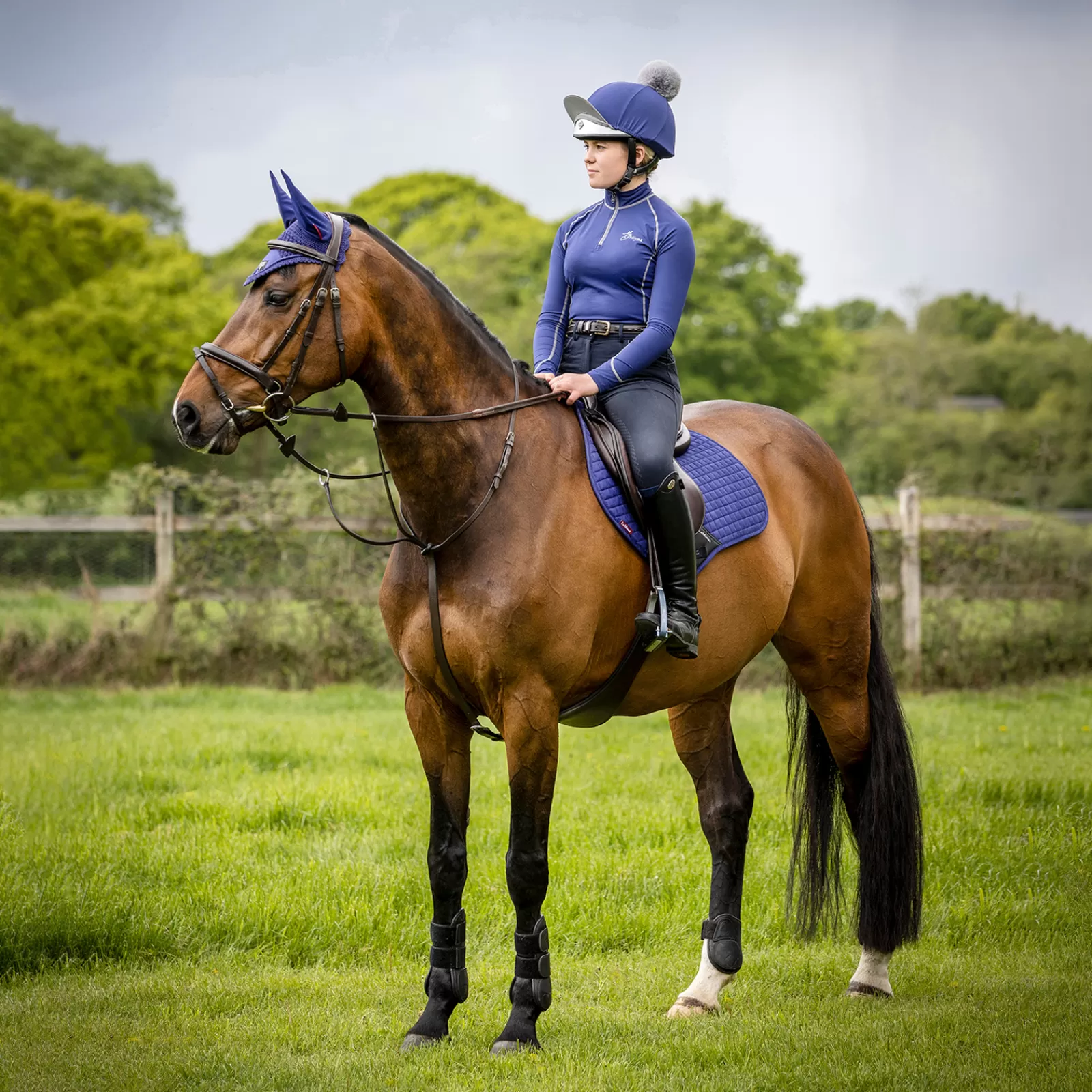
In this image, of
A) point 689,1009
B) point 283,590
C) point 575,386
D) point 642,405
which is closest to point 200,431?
point 575,386

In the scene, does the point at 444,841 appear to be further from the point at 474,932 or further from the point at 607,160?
the point at 607,160

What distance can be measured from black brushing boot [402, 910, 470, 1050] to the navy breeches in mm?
1865

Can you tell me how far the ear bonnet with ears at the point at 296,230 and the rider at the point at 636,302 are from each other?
87cm

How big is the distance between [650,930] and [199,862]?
→ 96.0 inches

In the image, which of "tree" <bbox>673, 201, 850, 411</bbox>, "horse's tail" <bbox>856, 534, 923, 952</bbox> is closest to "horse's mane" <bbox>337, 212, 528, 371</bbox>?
"horse's tail" <bbox>856, 534, 923, 952</bbox>

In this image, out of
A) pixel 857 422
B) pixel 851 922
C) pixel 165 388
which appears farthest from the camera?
pixel 857 422

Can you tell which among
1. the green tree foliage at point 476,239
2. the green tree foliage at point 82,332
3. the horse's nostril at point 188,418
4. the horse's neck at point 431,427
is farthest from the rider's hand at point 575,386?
the green tree foliage at point 476,239

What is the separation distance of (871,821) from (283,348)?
3427 mm

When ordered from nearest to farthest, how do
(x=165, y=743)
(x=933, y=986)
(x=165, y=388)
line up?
(x=933, y=986)
(x=165, y=743)
(x=165, y=388)

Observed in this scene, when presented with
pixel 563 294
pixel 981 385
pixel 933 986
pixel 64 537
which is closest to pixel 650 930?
pixel 933 986

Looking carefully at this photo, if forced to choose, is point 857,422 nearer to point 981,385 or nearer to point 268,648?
point 981,385

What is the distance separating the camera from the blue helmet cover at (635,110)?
4418 mm

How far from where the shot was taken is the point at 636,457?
14.4 feet

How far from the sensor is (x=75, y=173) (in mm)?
36375
